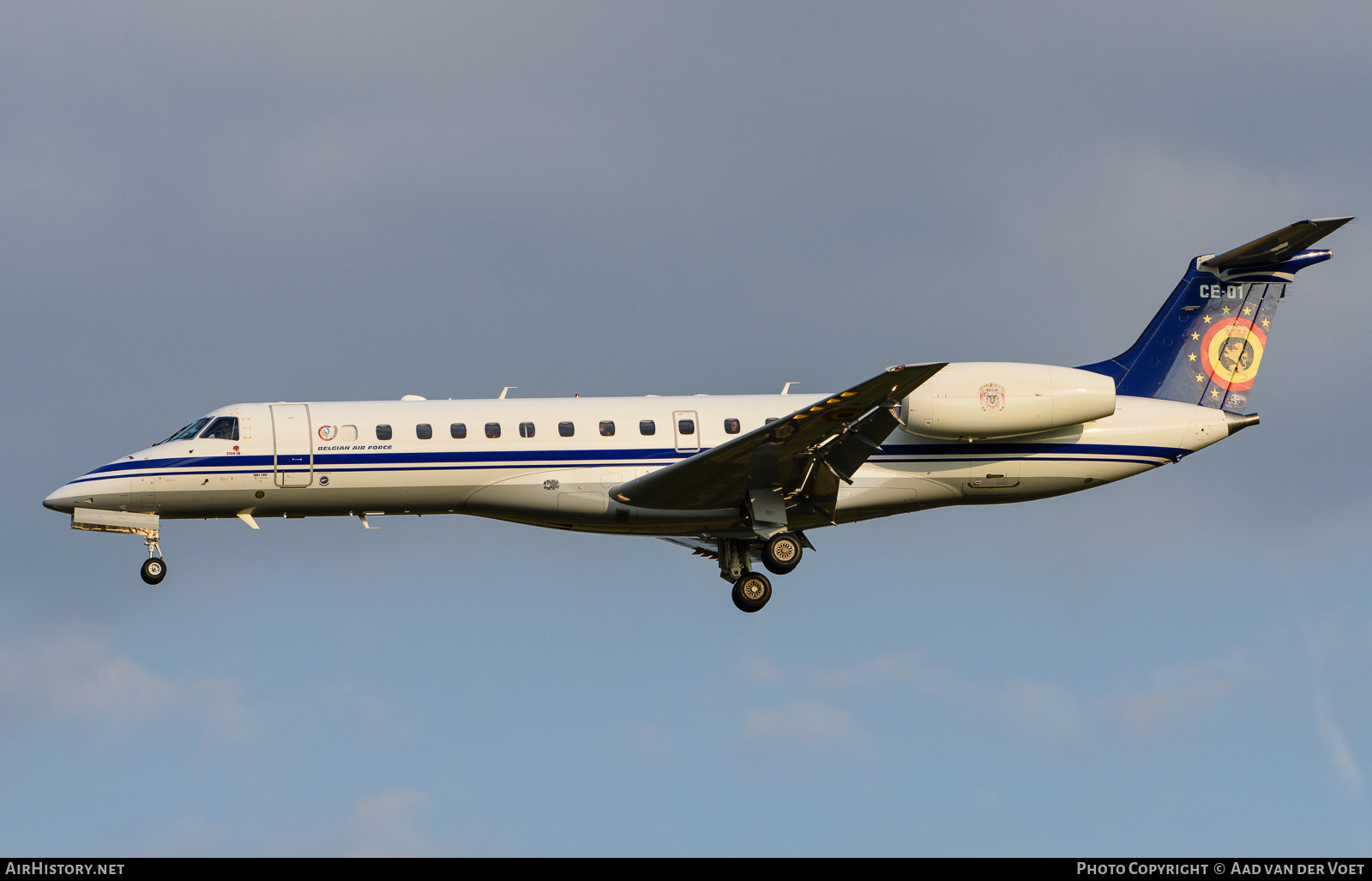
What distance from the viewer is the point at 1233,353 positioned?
31.5 m

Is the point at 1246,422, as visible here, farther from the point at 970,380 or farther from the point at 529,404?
the point at 529,404

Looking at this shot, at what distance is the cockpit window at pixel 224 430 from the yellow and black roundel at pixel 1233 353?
61.7ft

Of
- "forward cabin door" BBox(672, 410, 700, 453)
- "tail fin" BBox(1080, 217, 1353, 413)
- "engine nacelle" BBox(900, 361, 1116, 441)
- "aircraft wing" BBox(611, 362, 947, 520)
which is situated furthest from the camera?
"tail fin" BBox(1080, 217, 1353, 413)

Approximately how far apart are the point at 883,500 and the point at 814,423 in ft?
12.1

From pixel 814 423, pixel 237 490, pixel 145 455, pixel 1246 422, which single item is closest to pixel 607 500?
pixel 814 423

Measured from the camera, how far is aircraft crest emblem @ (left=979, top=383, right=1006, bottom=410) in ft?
93.2

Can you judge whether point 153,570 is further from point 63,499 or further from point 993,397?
point 993,397

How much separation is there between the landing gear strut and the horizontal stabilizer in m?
21.1

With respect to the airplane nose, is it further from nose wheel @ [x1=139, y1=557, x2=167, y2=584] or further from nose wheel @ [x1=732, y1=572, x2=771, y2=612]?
nose wheel @ [x1=732, y1=572, x2=771, y2=612]

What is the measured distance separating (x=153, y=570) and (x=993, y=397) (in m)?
15.6

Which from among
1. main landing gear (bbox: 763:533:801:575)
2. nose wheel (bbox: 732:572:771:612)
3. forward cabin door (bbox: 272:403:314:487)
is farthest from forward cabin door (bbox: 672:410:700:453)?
forward cabin door (bbox: 272:403:314:487)

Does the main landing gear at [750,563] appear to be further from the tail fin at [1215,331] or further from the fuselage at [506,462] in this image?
the tail fin at [1215,331]
